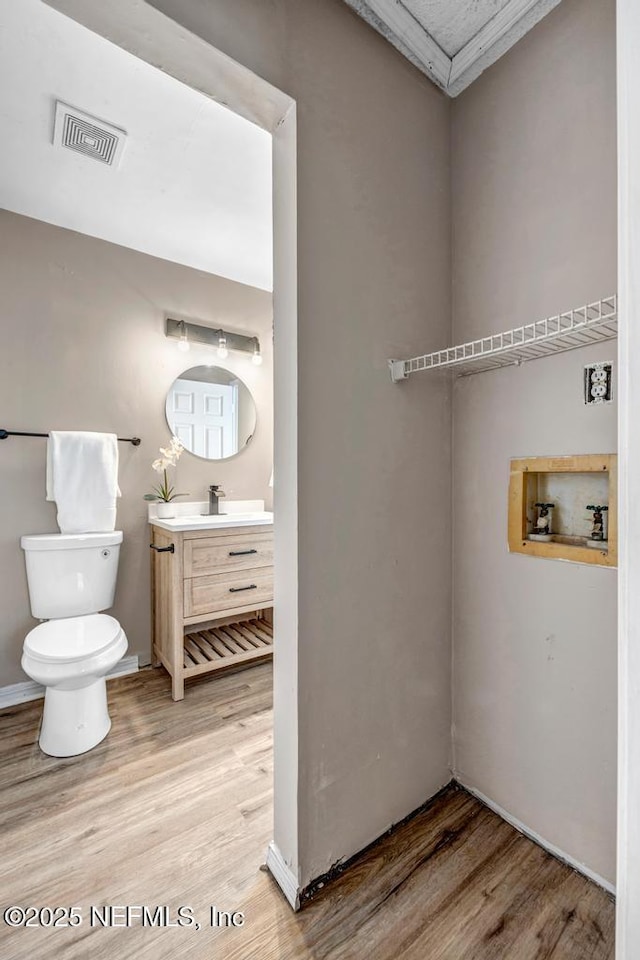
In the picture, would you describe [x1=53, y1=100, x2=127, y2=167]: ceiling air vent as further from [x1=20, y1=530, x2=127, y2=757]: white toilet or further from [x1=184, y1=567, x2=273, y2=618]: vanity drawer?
[x1=184, y1=567, x2=273, y2=618]: vanity drawer

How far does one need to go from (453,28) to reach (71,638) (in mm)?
2619

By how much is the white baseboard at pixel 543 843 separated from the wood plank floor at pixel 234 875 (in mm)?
21

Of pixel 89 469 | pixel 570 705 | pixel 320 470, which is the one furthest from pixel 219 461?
pixel 570 705

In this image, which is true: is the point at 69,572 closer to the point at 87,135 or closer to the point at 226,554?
the point at 226,554

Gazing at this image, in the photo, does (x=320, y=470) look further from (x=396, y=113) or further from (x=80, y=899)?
(x=80, y=899)

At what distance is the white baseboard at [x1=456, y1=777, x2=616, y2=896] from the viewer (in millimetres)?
1150

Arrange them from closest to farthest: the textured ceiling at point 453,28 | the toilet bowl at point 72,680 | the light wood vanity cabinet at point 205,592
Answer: the textured ceiling at point 453,28
the toilet bowl at point 72,680
the light wood vanity cabinet at point 205,592

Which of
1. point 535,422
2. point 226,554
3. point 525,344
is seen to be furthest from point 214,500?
point 525,344

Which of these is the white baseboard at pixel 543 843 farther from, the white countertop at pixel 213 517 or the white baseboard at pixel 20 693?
the white baseboard at pixel 20 693

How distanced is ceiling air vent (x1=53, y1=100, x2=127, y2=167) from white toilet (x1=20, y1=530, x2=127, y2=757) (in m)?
1.68

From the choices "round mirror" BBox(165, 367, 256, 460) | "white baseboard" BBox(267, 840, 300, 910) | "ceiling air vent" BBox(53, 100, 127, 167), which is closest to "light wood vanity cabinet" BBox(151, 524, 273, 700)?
"round mirror" BBox(165, 367, 256, 460)

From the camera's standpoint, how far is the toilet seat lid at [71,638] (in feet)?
5.47

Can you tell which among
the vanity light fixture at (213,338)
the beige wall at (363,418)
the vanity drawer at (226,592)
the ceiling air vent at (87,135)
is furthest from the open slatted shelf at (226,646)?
the ceiling air vent at (87,135)

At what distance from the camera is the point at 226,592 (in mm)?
2285
